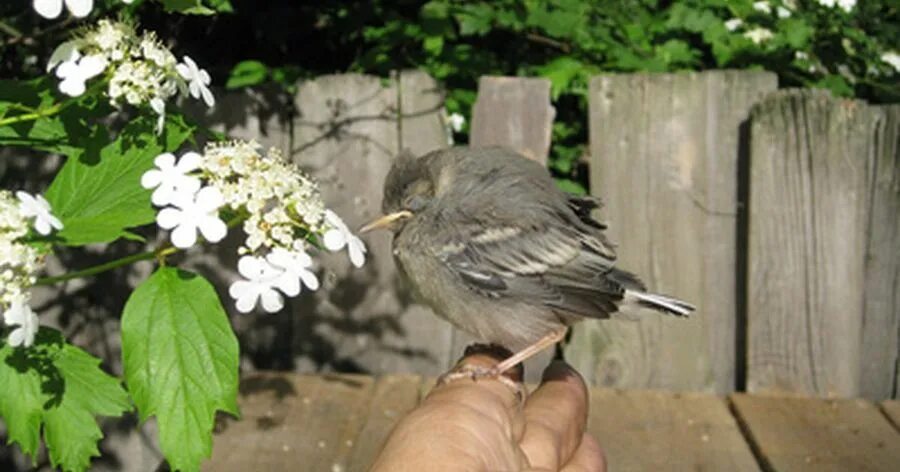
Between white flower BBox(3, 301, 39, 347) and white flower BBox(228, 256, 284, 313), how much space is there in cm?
26

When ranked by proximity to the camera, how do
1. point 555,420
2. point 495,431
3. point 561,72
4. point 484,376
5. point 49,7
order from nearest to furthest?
point 49,7, point 495,431, point 555,420, point 484,376, point 561,72

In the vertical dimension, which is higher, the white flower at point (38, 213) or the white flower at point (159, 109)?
the white flower at point (159, 109)

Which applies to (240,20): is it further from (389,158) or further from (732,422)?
(732,422)

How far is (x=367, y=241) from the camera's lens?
4.28 m

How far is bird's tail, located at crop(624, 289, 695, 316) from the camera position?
2760mm

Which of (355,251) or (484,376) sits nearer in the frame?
(355,251)

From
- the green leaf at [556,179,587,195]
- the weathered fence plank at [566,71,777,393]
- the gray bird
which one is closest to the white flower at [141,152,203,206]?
the gray bird

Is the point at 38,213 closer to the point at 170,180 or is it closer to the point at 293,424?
the point at 170,180

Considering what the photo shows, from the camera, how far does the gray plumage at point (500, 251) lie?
2744 mm

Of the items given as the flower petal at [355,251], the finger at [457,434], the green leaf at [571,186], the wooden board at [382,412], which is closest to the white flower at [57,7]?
the flower petal at [355,251]

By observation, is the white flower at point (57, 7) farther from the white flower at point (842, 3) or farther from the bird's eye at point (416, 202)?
the white flower at point (842, 3)

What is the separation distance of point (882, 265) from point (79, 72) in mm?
3177

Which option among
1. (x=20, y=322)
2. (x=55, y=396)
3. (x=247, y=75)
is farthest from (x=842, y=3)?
(x=20, y=322)

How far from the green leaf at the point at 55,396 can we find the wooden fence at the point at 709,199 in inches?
103
